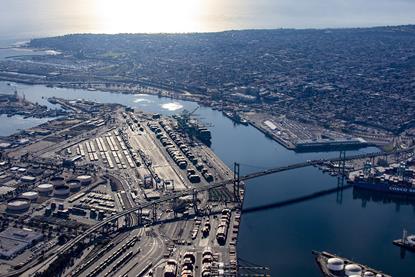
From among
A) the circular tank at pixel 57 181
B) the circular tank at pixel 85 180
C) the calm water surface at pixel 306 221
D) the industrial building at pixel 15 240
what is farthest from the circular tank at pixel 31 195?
the calm water surface at pixel 306 221

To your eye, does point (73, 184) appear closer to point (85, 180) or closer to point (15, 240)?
point (85, 180)

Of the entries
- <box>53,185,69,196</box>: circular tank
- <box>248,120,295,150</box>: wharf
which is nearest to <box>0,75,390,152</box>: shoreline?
<box>248,120,295,150</box>: wharf

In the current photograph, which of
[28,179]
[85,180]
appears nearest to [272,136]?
[85,180]

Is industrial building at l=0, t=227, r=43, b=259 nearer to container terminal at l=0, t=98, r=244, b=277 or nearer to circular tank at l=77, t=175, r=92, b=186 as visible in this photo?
container terminal at l=0, t=98, r=244, b=277

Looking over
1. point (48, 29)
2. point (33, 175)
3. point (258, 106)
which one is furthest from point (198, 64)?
point (48, 29)

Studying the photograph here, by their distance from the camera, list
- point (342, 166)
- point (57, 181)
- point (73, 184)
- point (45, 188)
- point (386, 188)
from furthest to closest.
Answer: point (342, 166) → point (386, 188) → point (57, 181) → point (73, 184) → point (45, 188)

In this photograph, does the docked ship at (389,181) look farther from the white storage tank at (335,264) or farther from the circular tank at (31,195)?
the circular tank at (31,195)
